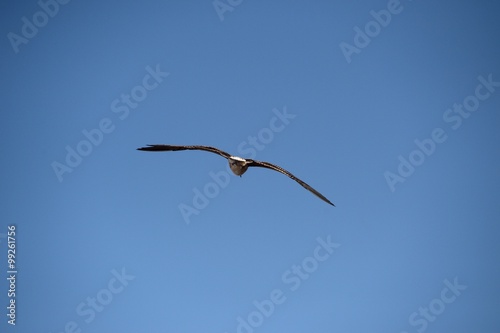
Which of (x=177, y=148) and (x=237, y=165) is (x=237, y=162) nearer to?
(x=237, y=165)

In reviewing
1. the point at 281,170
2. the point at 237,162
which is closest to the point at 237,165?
the point at 237,162

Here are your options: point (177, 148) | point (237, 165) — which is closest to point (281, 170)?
point (237, 165)

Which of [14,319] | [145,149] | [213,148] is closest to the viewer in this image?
[213,148]

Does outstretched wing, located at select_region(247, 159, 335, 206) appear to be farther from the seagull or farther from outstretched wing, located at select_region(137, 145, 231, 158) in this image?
outstretched wing, located at select_region(137, 145, 231, 158)

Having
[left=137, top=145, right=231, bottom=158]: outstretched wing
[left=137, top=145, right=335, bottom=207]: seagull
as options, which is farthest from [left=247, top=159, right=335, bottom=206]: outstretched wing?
[left=137, top=145, right=231, bottom=158]: outstretched wing

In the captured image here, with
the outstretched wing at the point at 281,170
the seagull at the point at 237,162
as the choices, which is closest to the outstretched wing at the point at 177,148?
the seagull at the point at 237,162

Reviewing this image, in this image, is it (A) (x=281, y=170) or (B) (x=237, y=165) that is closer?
(B) (x=237, y=165)

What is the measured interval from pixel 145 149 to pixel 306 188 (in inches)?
226

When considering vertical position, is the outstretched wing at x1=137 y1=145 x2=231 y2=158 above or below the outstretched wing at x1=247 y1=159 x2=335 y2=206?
below

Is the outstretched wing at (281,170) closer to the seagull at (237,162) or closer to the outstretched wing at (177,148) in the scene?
the seagull at (237,162)

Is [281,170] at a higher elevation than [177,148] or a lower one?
higher

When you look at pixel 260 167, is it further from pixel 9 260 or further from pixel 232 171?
pixel 9 260

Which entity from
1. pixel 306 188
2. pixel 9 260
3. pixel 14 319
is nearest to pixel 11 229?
pixel 9 260

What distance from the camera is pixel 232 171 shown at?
17797 mm
